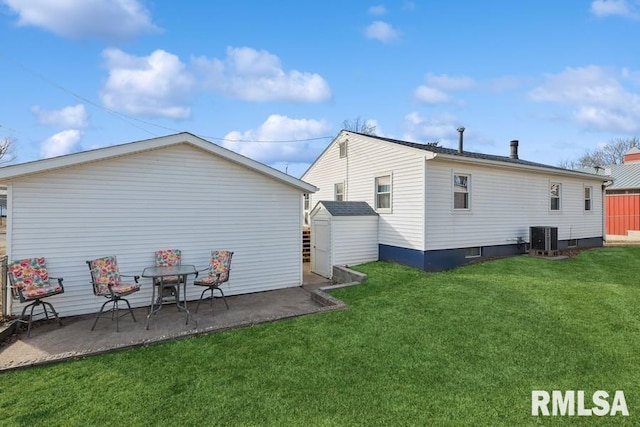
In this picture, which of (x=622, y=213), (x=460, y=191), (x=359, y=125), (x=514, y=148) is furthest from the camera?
Result: (x=359, y=125)

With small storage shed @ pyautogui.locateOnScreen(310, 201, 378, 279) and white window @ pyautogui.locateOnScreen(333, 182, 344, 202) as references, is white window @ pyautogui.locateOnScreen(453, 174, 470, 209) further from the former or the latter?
white window @ pyautogui.locateOnScreen(333, 182, 344, 202)

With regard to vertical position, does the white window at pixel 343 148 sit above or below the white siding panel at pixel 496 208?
above

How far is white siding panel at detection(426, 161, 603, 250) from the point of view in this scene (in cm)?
916

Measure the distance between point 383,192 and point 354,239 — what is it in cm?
189

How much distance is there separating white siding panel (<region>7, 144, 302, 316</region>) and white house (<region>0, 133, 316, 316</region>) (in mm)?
17

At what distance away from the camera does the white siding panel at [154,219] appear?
5.91m

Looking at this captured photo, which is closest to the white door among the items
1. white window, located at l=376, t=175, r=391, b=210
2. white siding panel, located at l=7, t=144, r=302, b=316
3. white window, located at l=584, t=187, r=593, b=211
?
white siding panel, located at l=7, t=144, r=302, b=316

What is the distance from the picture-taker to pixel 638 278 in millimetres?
7992

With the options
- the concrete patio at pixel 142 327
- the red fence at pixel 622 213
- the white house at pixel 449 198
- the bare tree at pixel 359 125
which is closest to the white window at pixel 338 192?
the white house at pixel 449 198

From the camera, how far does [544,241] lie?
10898mm

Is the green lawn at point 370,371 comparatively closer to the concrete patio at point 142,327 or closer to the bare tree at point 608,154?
the concrete patio at point 142,327

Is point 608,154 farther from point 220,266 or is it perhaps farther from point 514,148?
point 220,266

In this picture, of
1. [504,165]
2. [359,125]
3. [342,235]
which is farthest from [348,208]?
[359,125]

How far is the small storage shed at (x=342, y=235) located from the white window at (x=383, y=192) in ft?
1.18
